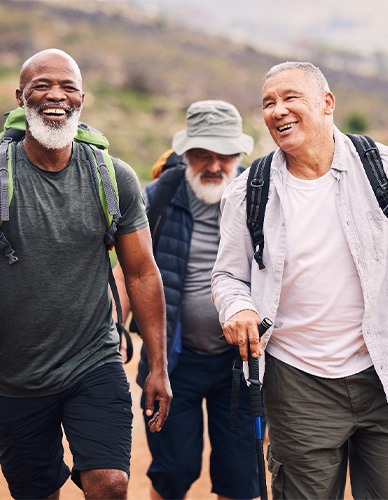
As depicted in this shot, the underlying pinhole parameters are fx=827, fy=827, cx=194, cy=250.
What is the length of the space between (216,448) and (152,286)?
1.29 metres

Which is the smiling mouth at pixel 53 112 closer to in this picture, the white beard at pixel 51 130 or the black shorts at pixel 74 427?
the white beard at pixel 51 130

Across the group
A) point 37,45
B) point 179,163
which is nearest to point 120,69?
point 37,45

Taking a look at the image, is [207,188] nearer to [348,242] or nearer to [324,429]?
→ [348,242]

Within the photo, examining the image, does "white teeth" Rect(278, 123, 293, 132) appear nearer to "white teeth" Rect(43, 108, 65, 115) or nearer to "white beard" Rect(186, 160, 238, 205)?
"white teeth" Rect(43, 108, 65, 115)

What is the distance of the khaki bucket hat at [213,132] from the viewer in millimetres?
4531

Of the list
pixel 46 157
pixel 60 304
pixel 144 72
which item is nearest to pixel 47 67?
pixel 46 157

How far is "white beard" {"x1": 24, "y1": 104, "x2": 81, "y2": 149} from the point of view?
11.4ft

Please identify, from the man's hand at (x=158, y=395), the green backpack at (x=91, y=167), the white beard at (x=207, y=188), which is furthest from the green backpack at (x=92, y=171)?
the white beard at (x=207, y=188)

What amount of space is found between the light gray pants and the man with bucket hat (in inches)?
36.0

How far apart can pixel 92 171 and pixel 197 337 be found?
1.28 metres

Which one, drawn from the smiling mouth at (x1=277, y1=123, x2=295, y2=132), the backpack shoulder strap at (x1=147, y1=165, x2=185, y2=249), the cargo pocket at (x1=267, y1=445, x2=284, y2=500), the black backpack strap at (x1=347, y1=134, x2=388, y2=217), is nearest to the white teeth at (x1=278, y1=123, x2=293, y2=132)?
the smiling mouth at (x1=277, y1=123, x2=295, y2=132)

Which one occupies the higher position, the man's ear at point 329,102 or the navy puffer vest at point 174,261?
the man's ear at point 329,102

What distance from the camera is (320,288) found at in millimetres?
3305

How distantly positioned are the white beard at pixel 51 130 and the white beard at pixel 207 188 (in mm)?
1086
